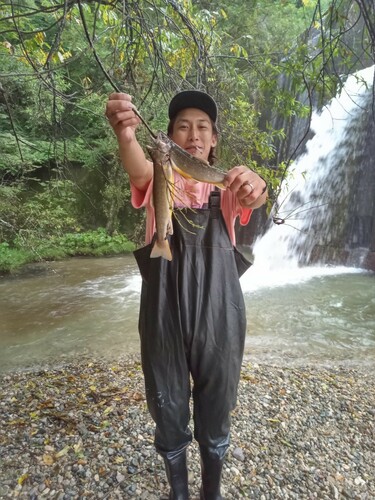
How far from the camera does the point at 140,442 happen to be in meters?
3.08

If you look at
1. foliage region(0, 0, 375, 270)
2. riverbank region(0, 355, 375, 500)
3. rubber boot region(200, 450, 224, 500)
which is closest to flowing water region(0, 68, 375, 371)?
foliage region(0, 0, 375, 270)

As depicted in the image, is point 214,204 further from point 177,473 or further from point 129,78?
point 129,78

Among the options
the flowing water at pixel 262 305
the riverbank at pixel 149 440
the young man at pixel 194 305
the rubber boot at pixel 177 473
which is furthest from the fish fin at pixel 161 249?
the flowing water at pixel 262 305

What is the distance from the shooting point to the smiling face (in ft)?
6.53

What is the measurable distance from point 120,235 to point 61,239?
2.47 metres

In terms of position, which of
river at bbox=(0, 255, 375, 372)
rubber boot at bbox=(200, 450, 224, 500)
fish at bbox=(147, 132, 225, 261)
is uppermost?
fish at bbox=(147, 132, 225, 261)

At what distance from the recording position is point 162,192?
1.52m

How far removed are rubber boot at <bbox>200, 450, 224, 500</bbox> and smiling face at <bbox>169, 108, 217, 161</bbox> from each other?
1.70 m

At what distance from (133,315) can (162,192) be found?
6395 mm

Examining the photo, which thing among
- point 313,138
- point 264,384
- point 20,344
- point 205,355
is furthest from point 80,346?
point 313,138

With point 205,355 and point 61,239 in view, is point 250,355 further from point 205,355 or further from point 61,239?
point 61,239

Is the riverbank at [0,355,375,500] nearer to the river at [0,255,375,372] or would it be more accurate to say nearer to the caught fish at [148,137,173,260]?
the river at [0,255,375,372]

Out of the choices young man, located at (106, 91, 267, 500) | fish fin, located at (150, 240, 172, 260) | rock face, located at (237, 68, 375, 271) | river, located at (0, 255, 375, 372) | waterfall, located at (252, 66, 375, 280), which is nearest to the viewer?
fish fin, located at (150, 240, 172, 260)

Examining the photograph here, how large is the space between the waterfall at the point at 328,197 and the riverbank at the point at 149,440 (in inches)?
341
